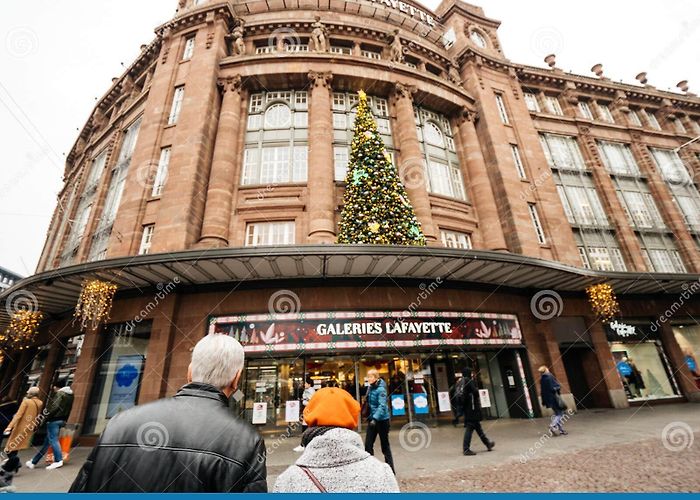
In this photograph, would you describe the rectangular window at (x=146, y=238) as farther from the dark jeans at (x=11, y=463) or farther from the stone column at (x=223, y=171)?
the dark jeans at (x=11, y=463)

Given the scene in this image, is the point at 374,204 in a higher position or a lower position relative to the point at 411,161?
lower

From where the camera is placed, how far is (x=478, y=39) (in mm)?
23469

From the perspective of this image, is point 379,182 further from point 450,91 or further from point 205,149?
point 450,91

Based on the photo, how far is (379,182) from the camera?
1351 centimetres

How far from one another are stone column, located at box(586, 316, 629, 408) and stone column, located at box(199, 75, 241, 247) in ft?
58.1

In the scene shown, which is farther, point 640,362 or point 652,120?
point 652,120

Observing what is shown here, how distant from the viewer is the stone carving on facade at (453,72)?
2144 cm

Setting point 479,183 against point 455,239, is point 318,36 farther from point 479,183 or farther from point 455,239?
point 455,239

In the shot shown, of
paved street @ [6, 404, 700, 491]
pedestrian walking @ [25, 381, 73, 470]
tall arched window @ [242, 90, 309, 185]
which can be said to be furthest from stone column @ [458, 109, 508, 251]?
pedestrian walking @ [25, 381, 73, 470]

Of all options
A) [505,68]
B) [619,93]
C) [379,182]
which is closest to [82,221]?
[379,182]

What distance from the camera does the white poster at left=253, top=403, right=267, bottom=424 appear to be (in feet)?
36.5

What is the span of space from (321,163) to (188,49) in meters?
11.3

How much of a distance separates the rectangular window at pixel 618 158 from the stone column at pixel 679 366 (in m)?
11.1

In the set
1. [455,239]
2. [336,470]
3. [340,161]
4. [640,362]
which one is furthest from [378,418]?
[640,362]
